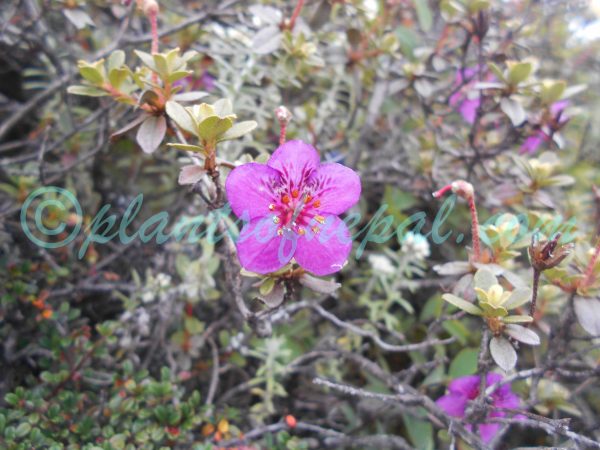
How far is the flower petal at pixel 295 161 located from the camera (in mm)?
909

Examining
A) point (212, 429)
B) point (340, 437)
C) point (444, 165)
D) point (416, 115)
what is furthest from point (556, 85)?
point (212, 429)

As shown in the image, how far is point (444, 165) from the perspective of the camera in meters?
1.59

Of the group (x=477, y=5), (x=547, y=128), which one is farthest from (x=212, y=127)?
(x=547, y=128)

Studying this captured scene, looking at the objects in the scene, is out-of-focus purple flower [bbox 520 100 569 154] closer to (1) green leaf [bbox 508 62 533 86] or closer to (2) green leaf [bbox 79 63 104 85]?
(1) green leaf [bbox 508 62 533 86]

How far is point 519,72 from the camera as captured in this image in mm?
1230

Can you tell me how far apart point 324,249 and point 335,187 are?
123 mm

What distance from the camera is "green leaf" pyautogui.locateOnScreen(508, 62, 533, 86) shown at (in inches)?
47.9

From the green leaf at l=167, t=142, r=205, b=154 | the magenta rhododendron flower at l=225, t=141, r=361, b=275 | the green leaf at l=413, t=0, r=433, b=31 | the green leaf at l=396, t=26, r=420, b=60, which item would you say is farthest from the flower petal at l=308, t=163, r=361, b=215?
the green leaf at l=413, t=0, r=433, b=31

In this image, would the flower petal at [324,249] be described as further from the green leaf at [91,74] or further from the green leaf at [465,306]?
the green leaf at [91,74]

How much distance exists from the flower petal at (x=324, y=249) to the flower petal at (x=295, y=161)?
3.8 inches

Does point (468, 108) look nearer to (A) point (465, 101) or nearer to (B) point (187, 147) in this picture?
(A) point (465, 101)

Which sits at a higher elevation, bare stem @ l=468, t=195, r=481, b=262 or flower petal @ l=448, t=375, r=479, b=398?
bare stem @ l=468, t=195, r=481, b=262

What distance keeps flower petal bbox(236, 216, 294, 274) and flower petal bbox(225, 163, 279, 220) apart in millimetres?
28

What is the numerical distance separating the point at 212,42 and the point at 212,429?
1.06 metres
